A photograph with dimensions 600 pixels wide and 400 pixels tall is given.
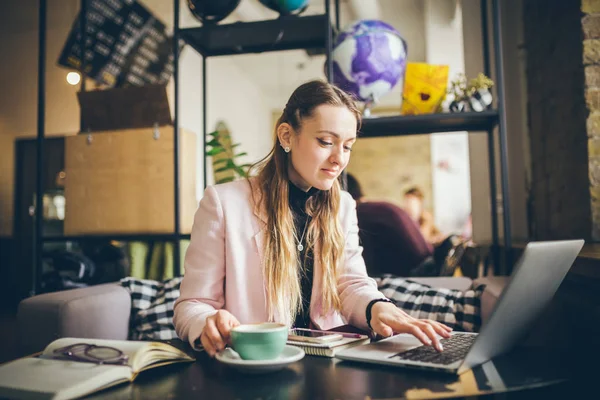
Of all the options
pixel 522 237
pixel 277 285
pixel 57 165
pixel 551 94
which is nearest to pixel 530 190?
pixel 522 237

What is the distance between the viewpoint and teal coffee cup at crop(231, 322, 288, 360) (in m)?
0.75

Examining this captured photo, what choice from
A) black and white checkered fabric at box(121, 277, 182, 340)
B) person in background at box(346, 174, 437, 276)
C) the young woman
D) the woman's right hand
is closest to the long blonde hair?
the young woman

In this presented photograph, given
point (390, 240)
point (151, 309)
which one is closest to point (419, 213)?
point (390, 240)

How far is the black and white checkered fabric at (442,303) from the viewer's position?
5.45 ft

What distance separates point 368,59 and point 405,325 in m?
1.30

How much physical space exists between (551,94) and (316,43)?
0.98 metres

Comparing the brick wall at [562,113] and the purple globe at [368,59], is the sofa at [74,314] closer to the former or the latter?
the brick wall at [562,113]

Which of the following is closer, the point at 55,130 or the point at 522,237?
the point at 522,237

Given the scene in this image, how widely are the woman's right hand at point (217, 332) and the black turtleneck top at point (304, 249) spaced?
447 mm

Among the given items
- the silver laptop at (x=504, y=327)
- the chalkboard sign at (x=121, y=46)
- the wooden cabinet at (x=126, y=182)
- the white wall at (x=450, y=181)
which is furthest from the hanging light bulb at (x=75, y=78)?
the white wall at (x=450, y=181)

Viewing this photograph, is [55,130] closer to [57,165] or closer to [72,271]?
[57,165]

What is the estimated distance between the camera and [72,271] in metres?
2.10

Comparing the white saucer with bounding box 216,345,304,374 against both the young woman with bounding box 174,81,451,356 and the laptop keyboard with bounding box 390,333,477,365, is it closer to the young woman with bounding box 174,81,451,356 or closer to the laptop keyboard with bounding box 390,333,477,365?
the laptop keyboard with bounding box 390,333,477,365

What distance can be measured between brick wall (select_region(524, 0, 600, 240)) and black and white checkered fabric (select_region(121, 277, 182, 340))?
1430 mm
